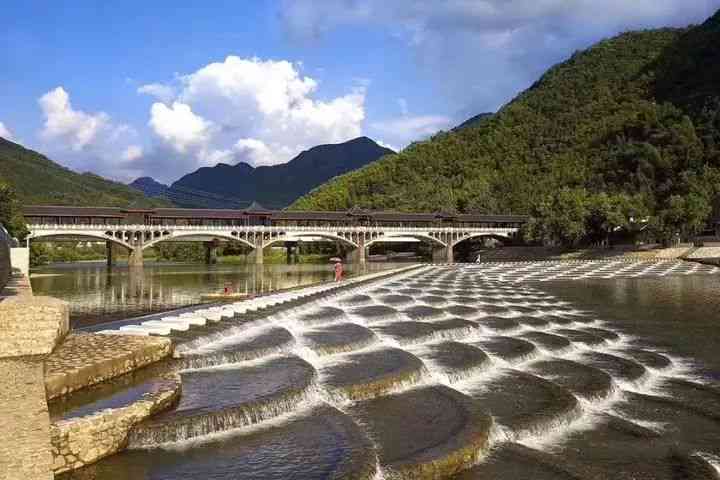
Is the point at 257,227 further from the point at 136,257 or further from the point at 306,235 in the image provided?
the point at 136,257

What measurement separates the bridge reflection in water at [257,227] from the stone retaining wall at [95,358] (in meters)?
79.6

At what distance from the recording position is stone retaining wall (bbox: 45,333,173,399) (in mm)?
11381

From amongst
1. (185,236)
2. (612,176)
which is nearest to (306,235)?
(185,236)

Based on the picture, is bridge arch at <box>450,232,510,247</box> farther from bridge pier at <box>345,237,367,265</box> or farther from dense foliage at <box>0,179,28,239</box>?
Answer: dense foliage at <box>0,179,28,239</box>

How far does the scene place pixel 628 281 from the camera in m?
53.4

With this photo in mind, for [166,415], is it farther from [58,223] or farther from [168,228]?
[58,223]

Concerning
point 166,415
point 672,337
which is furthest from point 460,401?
point 672,337

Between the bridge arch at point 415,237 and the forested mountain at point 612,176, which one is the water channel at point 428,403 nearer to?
the forested mountain at point 612,176

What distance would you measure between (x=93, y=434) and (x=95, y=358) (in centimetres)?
359

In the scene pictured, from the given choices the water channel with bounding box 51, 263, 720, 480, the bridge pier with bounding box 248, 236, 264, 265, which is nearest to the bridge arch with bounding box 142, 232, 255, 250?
the bridge pier with bounding box 248, 236, 264, 265

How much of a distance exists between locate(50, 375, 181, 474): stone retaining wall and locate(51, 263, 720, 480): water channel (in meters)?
0.22

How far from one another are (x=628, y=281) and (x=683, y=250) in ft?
136

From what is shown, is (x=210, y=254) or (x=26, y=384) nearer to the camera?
(x=26, y=384)

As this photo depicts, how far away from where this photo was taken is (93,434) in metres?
9.52
